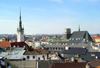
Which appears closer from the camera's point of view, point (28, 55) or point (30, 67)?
point (30, 67)

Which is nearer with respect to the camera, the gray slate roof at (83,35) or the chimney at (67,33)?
the gray slate roof at (83,35)

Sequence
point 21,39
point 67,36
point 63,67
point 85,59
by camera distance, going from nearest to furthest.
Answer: point 63,67 < point 85,59 < point 21,39 < point 67,36

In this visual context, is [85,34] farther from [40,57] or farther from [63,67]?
[63,67]

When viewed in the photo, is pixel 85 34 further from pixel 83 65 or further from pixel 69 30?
pixel 83 65

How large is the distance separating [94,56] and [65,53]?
10843 millimetres

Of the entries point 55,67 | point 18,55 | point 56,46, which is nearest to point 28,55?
point 18,55

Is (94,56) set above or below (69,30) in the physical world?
below

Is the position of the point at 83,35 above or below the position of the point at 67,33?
below

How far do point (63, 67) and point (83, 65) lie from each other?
392 centimetres

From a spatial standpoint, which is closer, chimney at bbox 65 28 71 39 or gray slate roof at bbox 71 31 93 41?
gray slate roof at bbox 71 31 93 41

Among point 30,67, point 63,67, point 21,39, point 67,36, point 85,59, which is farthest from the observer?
point 67,36

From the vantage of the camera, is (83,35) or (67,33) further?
(67,33)

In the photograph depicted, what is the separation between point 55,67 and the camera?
33562mm

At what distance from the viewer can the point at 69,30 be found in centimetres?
14912
